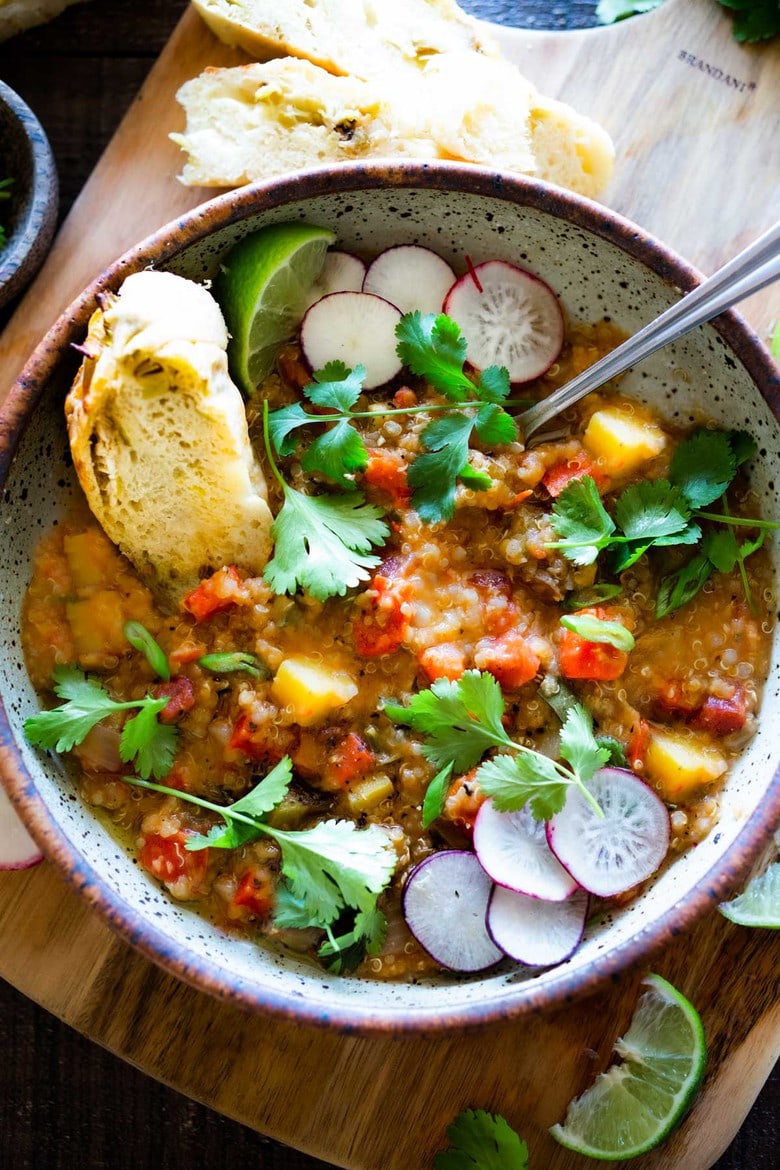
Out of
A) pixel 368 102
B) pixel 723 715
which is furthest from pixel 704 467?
pixel 368 102

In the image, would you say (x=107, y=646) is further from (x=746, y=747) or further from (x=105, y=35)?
(x=105, y=35)

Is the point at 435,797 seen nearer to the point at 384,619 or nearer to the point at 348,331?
the point at 384,619

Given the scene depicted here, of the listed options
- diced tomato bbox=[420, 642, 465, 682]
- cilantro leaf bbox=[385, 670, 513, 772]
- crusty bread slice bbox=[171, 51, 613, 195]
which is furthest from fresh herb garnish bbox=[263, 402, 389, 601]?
crusty bread slice bbox=[171, 51, 613, 195]

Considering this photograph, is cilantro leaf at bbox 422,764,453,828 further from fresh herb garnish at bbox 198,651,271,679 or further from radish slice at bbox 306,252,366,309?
radish slice at bbox 306,252,366,309

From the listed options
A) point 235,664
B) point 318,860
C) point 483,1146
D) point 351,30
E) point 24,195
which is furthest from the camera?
point 24,195

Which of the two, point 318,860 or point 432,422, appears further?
point 432,422

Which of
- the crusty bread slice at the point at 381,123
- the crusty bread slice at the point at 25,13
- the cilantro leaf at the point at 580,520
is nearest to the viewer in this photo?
the cilantro leaf at the point at 580,520

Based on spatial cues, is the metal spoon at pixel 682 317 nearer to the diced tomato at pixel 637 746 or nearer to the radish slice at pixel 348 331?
the radish slice at pixel 348 331

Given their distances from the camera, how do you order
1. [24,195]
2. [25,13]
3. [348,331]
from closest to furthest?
[348,331], [24,195], [25,13]

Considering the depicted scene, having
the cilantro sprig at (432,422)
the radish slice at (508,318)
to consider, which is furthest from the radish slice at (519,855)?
the radish slice at (508,318)
